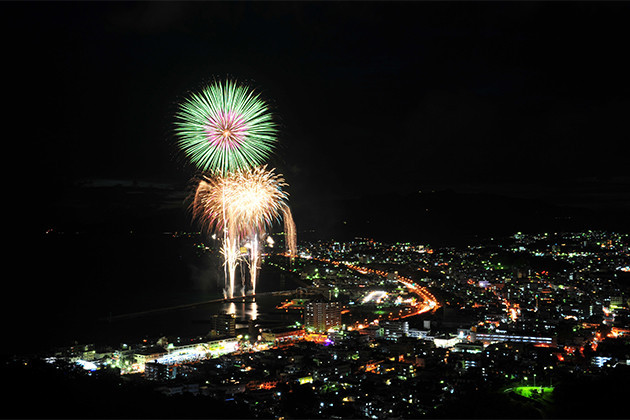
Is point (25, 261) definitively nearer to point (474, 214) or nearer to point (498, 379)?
point (474, 214)

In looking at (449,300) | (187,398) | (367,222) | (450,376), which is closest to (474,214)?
(367,222)

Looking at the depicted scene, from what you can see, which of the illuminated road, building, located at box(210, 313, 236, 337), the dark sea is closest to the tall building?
the dark sea

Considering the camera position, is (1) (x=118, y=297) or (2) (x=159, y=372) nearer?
(2) (x=159, y=372)

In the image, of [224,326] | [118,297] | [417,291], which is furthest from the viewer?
[118,297]

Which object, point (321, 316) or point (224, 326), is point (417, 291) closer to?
point (321, 316)

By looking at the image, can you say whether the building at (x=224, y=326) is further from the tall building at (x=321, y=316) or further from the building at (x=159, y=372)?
the building at (x=159, y=372)

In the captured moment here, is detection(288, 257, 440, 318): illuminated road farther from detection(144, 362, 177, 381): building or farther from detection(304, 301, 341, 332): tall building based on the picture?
detection(144, 362, 177, 381): building

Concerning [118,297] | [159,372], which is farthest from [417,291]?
→ [159,372]
